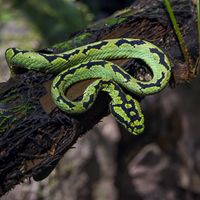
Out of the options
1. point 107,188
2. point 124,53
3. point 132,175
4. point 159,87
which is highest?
point 124,53

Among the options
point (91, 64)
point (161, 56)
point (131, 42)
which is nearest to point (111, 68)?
point (91, 64)

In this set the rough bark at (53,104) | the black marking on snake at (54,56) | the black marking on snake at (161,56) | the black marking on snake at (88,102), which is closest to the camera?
the rough bark at (53,104)

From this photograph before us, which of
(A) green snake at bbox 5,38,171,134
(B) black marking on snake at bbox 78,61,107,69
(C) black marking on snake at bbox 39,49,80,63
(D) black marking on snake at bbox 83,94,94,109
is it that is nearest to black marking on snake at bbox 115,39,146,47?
(A) green snake at bbox 5,38,171,134

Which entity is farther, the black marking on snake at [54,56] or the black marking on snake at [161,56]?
the black marking on snake at [161,56]

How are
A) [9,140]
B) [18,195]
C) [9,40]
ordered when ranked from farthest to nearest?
1. [9,40]
2. [18,195]
3. [9,140]

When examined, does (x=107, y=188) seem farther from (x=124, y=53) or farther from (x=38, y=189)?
(x=124, y=53)

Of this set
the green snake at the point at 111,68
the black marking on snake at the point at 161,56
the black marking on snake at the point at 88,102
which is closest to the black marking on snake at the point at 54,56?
the green snake at the point at 111,68

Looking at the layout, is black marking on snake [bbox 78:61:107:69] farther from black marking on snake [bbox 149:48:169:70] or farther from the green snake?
black marking on snake [bbox 149:48:169:70]

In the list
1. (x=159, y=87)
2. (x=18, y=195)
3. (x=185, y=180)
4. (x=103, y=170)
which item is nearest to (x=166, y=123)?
(x=185, y=180)

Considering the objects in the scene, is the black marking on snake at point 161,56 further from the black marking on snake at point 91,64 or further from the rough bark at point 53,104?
the black marking on snake at point 91,64
